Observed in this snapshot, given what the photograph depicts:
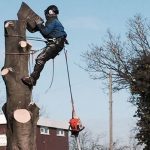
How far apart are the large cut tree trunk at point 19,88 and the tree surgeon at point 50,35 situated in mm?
208

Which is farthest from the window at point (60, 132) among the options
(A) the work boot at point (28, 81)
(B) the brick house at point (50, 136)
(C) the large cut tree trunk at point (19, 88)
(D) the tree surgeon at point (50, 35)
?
(A) the work boot at point (28, 81)

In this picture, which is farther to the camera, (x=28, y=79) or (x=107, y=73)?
(x=107, y=73)

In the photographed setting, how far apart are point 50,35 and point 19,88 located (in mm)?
1136

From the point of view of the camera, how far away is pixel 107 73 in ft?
127

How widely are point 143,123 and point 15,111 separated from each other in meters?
23.5

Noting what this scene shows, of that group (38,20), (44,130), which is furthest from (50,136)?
(38,20)

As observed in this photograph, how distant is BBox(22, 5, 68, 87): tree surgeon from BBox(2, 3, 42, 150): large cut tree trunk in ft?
0.68

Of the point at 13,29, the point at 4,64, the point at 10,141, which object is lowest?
the point at 10,141

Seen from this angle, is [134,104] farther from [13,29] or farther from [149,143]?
[13,29]

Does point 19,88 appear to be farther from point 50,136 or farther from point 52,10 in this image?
point 50,136

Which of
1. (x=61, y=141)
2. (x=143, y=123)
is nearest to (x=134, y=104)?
(x=143, y=123)

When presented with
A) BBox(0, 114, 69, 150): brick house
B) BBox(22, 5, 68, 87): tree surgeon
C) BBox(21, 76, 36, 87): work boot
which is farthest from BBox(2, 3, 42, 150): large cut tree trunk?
BBox(0, 114, 69, 150): brick house

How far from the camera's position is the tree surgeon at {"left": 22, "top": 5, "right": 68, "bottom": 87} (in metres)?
9.04

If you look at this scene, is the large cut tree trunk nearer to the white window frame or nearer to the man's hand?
the man's hand
